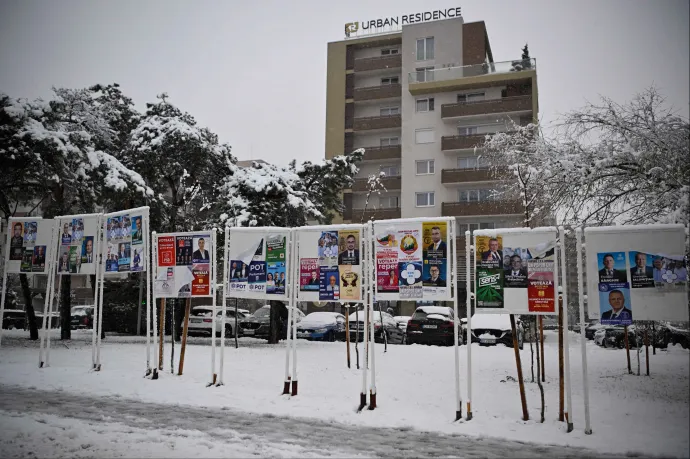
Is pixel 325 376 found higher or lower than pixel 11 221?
lower

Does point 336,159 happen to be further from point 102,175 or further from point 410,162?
point 410,162

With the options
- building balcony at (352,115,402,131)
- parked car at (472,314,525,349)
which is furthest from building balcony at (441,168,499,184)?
parked car at (472,314,525,349)

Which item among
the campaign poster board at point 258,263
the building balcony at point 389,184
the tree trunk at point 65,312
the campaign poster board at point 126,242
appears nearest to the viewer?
the campaign poster board at point 258,263

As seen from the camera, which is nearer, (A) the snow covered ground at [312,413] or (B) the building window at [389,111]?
(A) the snow covered ground at [312,413]

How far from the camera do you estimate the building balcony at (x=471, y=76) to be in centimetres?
3709

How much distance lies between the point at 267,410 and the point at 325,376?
2969mm

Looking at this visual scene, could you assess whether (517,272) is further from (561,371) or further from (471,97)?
(471,97)

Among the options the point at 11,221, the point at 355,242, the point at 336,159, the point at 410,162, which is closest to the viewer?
the point at 355,242

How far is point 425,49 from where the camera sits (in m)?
42.5

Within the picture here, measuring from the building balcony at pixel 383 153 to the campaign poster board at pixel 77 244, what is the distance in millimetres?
31549

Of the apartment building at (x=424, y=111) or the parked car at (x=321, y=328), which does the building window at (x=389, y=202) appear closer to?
the apartment building at (x=424, y=111)

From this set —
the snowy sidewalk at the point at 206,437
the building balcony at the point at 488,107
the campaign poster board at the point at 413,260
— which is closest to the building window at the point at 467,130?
the building balcony at the point at 488,107

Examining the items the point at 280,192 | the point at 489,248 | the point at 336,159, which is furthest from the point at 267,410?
the point at 336,159

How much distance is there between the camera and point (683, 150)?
769 centimetres
